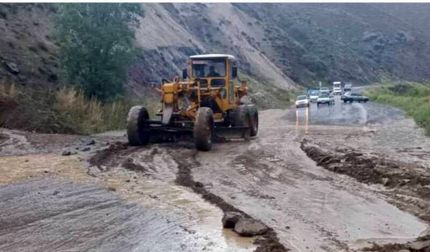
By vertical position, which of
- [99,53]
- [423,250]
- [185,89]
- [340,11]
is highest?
[340,11]

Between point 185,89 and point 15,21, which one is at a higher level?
point 15,21

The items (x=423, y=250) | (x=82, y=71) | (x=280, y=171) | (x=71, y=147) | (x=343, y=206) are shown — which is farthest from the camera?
(x=82, y=71)

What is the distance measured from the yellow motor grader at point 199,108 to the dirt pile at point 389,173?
164 inches

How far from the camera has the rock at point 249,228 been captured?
408 inches

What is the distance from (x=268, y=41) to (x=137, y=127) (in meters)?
83.5

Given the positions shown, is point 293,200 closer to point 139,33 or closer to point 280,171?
point 280,171

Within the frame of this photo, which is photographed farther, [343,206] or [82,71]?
[82,71]

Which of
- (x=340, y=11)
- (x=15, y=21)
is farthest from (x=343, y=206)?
(x=340, y=11)

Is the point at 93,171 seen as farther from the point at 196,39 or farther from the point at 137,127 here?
the point at 196,39

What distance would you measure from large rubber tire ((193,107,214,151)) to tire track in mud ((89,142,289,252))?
32 centimetres

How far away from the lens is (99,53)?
3181 centimetres

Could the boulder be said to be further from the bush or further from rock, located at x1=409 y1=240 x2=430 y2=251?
rock, located at x1=409 y1=240 x2=430 y2=251

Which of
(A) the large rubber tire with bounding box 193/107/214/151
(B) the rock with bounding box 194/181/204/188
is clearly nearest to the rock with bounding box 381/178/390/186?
(B) the rock with bounding box 194/181/204/188

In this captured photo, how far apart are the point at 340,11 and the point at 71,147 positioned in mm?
136526
